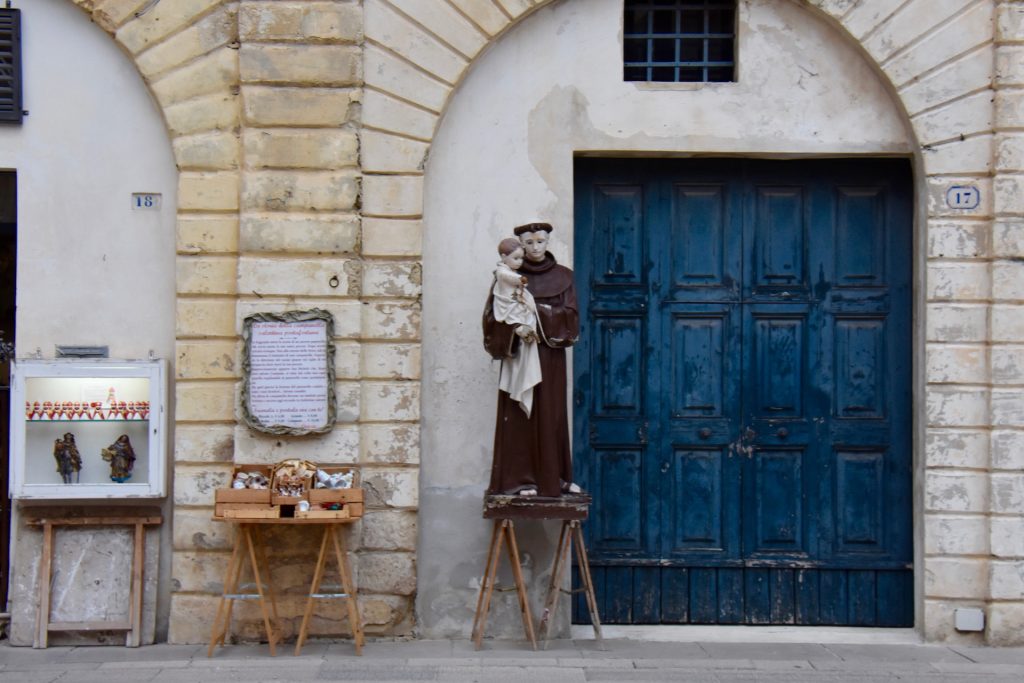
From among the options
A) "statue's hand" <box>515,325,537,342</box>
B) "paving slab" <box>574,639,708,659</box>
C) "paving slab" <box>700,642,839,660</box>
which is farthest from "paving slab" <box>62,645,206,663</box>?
"paving slab" <box>700,642,839,660</box>

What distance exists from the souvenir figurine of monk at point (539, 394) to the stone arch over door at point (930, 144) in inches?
31.2

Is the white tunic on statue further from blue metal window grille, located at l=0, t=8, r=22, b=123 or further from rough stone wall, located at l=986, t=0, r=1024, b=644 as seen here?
blue metal window grille, located at l=0, t=8, r=22, b=123

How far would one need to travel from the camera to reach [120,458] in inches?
314

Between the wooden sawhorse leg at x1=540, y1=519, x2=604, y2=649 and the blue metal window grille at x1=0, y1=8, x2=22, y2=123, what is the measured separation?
420 centimetres

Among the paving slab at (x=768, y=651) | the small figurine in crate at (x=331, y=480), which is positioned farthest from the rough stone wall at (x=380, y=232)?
the paving slab at (x=768, y=651)

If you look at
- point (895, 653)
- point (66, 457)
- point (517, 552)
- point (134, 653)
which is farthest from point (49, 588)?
point (895, 653)

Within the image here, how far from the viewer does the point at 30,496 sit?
25.9ft

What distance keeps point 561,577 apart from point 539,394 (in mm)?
1122

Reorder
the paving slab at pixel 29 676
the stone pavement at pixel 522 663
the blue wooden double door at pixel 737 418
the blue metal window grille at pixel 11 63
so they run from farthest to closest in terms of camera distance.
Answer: the blue wooden double door at pixel 737 418 < the blue metal window grille at pixel 11 63 < the stone pavement at pixel 522 663 < the paving slab at pixel 29 676

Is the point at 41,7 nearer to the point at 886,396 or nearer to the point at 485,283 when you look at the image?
the point at 485,283

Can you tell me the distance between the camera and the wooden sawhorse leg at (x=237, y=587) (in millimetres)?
7484

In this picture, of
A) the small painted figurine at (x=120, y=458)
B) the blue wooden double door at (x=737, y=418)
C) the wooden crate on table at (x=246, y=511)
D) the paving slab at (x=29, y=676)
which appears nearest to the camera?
the paving slab at (x=29, y=676)

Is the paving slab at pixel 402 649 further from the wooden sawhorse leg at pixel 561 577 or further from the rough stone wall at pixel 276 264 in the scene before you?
the wooden sawhorse leg at pixel 561 577

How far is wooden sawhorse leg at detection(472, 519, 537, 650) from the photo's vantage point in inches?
302
